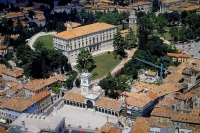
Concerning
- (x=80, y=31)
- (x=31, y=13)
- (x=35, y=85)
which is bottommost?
(x=35, y=85)

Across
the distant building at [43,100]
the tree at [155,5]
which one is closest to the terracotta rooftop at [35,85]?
the distant building at [43,100]

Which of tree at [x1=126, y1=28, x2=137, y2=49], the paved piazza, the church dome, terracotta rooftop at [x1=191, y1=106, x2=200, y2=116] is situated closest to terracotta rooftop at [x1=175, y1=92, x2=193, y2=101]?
terracotta rooftop at [x1=191, y1=106, x2=200, y2=116]

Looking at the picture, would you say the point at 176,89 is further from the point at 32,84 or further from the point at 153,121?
the point at 32,84

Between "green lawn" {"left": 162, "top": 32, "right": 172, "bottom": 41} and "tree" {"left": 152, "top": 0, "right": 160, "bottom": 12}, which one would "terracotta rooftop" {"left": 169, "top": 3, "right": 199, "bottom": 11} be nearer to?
"tree" {"left": 152, "top": 0, "right": 160, "bottom": 12}

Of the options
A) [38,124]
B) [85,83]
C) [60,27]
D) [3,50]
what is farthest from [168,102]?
[60,27]

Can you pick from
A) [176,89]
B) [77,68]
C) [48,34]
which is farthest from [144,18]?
[176,89]

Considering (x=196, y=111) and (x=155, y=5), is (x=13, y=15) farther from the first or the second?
(x=196, y=111)

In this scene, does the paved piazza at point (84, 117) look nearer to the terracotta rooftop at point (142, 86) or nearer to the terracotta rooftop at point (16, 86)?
the terracotta rooftop at point (142, 86)
